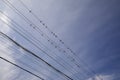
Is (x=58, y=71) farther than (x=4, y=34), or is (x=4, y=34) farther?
(x=58, y=71)

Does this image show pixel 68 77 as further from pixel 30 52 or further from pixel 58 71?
pixel 30 52

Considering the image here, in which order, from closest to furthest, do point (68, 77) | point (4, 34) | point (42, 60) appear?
point (4, 34) < point (42, 60) < point (68, 77)

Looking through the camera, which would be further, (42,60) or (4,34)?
(42,60)

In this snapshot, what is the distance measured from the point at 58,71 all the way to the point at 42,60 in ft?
10.6

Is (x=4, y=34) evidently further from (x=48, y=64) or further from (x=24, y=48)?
(x=48, y=64)

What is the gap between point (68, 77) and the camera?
1745 centimetres

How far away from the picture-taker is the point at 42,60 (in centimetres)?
1340

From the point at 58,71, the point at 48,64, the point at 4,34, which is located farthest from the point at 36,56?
the point at 58,71

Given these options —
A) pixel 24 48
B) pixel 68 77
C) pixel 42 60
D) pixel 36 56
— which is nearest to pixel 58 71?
pixel 68 77

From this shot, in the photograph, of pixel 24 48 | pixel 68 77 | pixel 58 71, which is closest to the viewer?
pixel 24 48

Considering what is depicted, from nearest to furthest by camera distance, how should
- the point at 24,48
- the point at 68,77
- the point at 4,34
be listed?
the point at 4,34, the point at 24,48, the point at 68,77

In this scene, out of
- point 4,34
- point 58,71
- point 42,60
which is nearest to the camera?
point 4,34

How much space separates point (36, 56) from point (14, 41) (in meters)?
2.25

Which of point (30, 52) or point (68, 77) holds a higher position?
point (68, 77)
